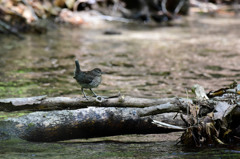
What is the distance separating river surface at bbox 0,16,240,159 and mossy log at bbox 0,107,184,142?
115mm

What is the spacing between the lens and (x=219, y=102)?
13.9 ft

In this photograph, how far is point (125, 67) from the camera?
29.9ft

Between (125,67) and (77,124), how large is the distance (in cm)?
510

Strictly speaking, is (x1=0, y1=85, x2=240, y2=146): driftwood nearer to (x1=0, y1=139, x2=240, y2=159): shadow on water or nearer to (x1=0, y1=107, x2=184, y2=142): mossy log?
(x1=0, y1=107, x2=184, y2=142): mossy log

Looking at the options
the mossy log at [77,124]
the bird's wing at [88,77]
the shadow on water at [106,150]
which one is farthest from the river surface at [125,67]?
the bird's wing at [88,77]

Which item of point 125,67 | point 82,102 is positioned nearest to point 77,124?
point 82,102

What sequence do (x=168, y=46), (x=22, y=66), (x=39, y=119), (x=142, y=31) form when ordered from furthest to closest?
(x=142, y=31) → (x=168, y=46) → (x=22, y=66) → (x=39, y=119)

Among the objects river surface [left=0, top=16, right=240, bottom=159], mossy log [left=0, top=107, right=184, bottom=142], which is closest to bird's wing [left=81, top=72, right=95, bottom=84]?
mossy log [left=0, top=107, right=184, bottom=142]

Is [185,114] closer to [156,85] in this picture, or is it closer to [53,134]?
[53,134]

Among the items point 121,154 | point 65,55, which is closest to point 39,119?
point 121,154

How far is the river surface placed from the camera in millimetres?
3846

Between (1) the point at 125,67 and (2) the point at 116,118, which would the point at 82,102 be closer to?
(2) the point at 116,118

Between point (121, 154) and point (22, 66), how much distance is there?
5731mm

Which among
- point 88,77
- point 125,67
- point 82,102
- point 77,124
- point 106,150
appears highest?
point 125,67
